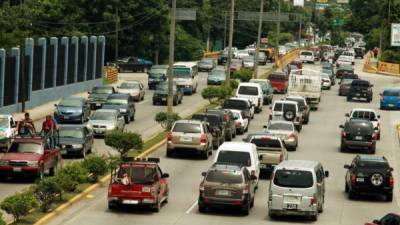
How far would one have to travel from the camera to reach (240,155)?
3875cm

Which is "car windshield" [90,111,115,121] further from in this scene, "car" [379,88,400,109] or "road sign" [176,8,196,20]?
"road sign" [176,8,196,20]

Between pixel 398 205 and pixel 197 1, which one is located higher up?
pixel 197 1

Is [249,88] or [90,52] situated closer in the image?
[249,88]

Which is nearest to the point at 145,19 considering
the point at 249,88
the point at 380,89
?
the point at 380,89

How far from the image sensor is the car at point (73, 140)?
46250 mm

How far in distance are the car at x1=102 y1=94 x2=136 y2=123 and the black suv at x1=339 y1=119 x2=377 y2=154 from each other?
14195mm

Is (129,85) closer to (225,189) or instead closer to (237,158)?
(237,158)

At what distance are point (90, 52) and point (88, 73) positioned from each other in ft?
5.53

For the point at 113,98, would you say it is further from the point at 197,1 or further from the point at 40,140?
the point at 197,1

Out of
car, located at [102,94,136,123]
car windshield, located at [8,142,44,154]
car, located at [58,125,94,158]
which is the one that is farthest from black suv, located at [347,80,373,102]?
car windshield, located at [8,142,44,154]

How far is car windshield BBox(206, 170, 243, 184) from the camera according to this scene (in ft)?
110

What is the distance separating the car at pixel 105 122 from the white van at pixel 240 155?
1652 centimetres

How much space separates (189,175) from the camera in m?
43.2

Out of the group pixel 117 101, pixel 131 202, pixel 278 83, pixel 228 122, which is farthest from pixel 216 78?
pixel 131 202
